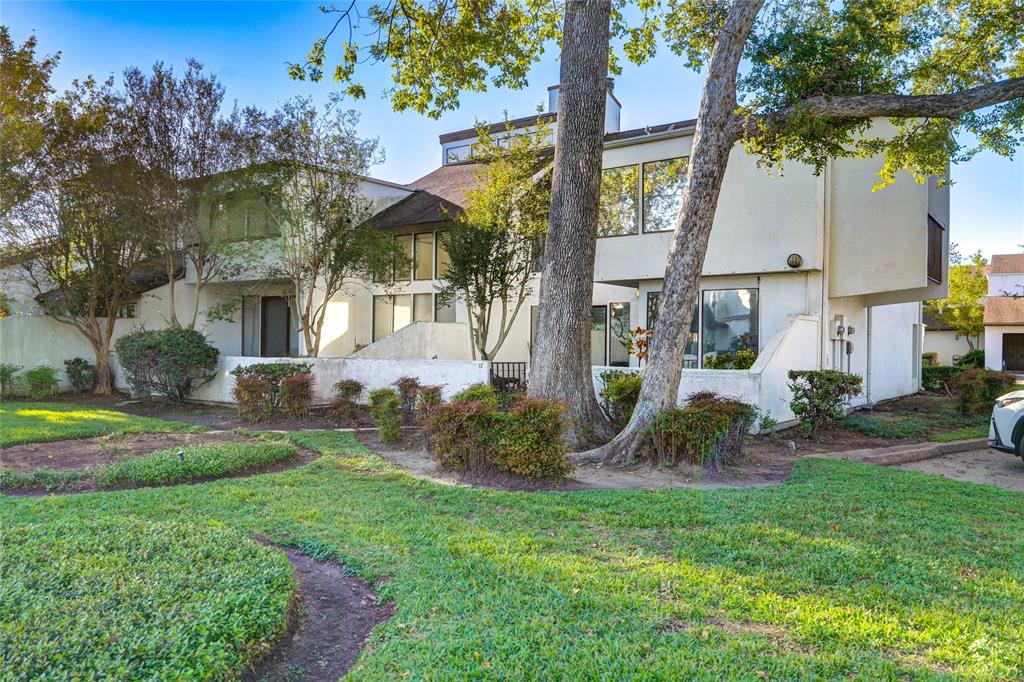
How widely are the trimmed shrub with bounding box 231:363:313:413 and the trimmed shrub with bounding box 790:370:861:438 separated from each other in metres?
9.30

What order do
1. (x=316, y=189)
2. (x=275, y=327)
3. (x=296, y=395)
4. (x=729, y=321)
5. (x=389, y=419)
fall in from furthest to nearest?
1. (x=275, y=327)
2. (x=316, y=189)
3. (x=729, y=321)
4. (x=296, y=395)
5. (x=389, y=419)

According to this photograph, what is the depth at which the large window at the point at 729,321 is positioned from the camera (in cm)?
1273

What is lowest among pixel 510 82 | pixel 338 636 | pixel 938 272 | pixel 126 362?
pixel 338 636

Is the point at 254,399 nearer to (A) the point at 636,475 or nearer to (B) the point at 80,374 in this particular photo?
(A) the point at 636,475

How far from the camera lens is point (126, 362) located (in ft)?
50.1

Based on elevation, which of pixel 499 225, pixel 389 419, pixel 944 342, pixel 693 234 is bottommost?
pixel 389 419

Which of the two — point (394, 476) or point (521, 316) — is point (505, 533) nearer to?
point (394, 476)

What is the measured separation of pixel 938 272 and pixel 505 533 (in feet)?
39.8

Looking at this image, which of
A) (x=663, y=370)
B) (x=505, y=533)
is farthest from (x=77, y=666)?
(x=663, y=370)

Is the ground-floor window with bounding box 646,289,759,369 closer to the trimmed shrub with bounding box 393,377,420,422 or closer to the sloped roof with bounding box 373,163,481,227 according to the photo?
the trimmed shrub with bounding box 393,377,420,422

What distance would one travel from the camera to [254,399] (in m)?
12.1

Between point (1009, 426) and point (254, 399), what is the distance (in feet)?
39.8

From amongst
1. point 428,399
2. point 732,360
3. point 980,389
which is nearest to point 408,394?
point 428,399

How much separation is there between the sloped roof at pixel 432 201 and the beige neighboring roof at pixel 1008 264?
38.9m
